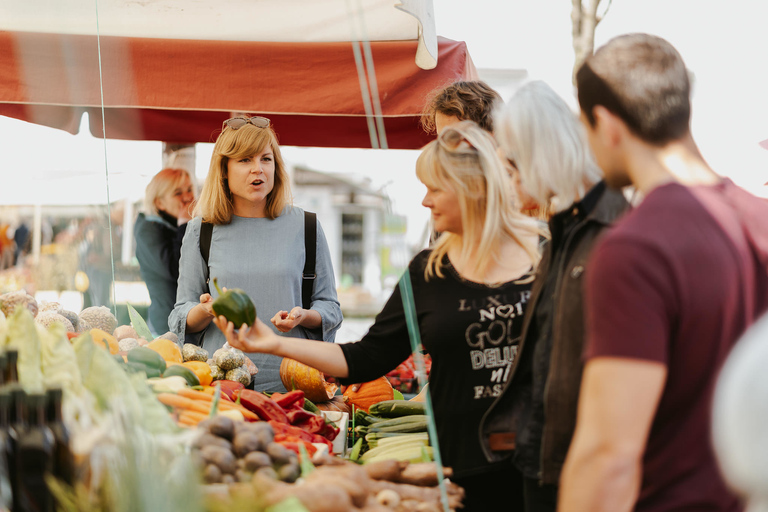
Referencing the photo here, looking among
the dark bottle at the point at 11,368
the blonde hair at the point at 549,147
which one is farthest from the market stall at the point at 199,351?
the blonde hair at the point at 549,147

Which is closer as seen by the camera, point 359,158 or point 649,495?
point 649,495

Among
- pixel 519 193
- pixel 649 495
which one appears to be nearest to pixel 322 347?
pixel 519 193

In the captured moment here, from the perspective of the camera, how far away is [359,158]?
6.61 m

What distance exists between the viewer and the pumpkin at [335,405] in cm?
309

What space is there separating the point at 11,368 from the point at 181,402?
513mm

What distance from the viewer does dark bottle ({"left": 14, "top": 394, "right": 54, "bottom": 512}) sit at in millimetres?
1379

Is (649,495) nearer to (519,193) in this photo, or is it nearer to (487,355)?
(487,355)

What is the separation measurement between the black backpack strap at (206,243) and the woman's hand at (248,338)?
1.11 metres

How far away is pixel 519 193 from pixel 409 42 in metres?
2.07

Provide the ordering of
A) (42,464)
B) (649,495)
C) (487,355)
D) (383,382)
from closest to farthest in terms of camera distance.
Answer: (649,495) < (42,464) < (487,355) < (383,382)

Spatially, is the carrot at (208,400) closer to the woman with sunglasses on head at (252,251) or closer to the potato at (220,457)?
the potato at (220,457)

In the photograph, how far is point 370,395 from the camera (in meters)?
3.54

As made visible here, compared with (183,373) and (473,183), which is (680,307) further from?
(183,373)

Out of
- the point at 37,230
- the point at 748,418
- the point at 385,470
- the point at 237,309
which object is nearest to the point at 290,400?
the point at 237,309
